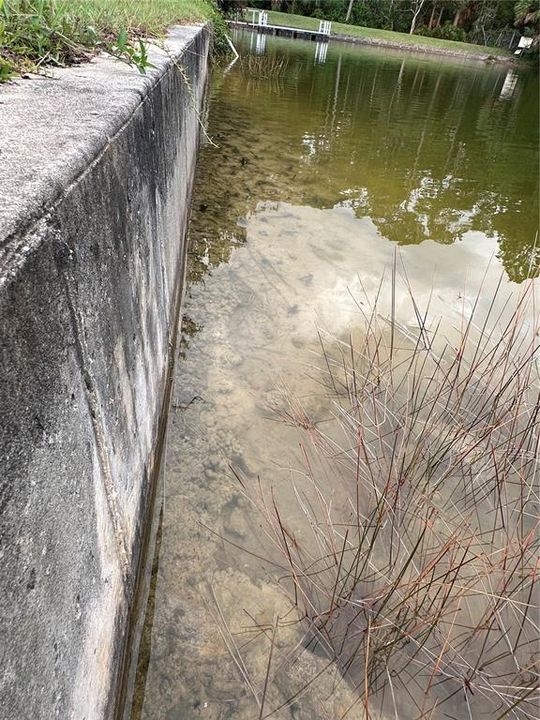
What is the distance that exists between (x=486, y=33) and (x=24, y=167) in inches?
2088

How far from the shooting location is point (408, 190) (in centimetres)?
764

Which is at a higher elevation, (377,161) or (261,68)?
(261,68)

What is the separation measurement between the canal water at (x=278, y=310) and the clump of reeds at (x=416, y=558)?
0.05 metres

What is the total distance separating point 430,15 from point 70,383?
180 ft

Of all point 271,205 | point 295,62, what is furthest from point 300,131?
point 295,62

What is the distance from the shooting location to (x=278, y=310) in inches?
167

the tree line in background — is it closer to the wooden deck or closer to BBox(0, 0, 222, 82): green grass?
the wooden deck

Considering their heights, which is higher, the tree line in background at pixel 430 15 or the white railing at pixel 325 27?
the tree line in background at pixel 430 15

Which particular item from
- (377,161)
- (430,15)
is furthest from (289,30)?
(377,161)

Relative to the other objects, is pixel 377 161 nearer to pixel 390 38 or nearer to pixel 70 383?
pixel 70 383

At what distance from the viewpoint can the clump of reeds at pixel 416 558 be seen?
1.85 m

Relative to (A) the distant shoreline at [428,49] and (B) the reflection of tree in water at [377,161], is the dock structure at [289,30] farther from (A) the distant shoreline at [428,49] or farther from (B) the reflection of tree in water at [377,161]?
(B) the reflection of tree in water at [377,161]

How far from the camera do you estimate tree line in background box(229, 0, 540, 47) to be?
132 feet

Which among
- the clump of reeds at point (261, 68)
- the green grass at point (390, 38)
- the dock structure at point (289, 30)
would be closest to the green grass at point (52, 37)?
the clump of reeds at point (261, 68)
